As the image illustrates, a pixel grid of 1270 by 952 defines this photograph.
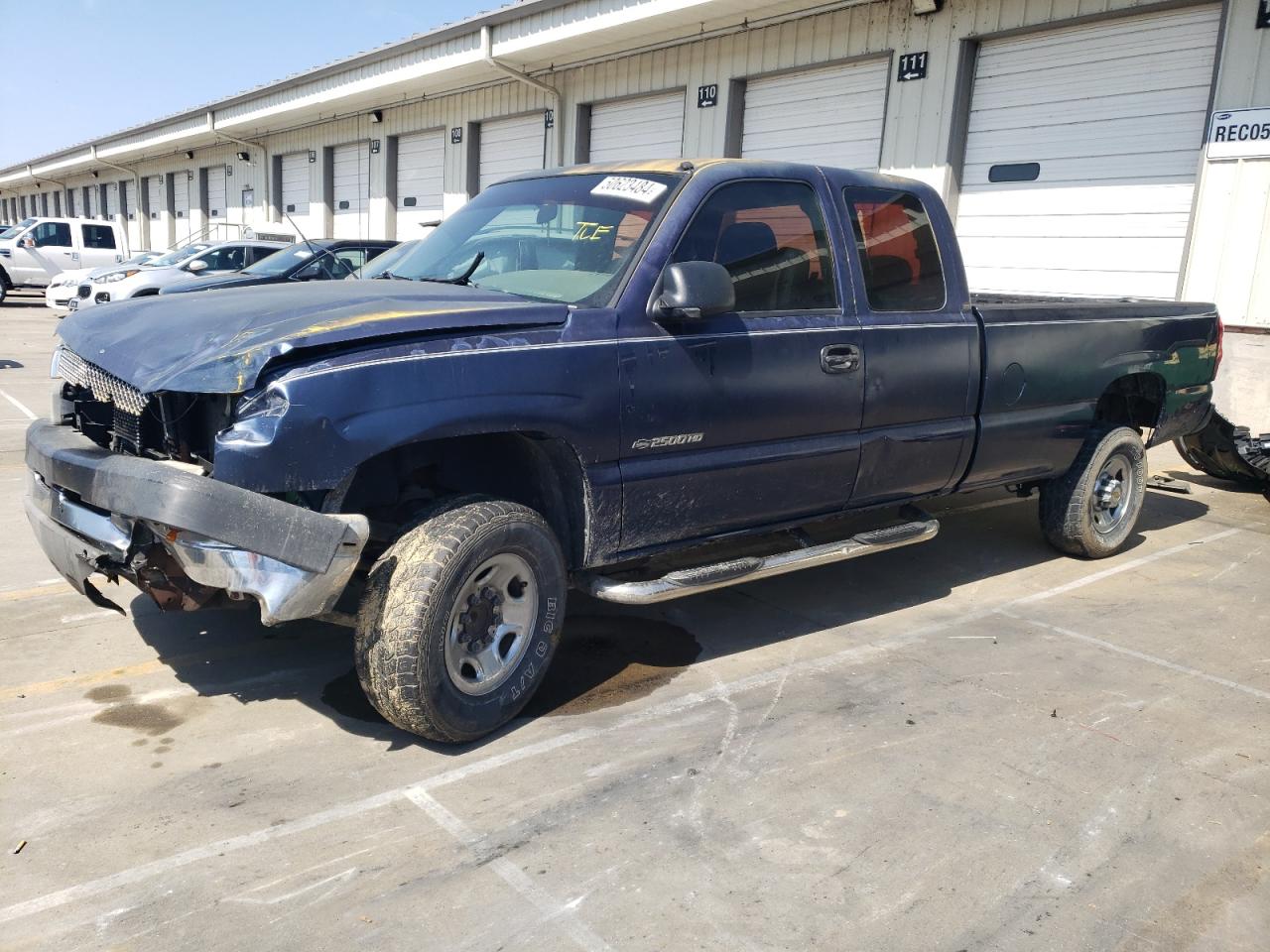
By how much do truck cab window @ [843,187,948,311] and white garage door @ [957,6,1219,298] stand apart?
656 centimetres

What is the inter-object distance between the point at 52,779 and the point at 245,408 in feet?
4.52

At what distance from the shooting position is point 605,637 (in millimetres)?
4797

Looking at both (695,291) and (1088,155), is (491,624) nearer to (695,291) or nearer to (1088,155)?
(695,291)

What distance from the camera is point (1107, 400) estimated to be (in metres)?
6.51

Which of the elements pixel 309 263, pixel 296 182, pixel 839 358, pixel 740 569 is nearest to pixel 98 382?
pixel 740 569

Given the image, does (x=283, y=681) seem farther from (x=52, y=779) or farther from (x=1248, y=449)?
(x=1248, y=449)

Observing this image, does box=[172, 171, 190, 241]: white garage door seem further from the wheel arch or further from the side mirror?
the side mirror

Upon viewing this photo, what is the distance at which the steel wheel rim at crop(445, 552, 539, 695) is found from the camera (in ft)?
11.6

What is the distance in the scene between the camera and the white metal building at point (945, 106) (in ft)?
32.2

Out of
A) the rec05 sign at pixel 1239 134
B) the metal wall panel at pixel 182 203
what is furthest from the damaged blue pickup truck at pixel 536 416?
the metal wall panel at pixel 182 203

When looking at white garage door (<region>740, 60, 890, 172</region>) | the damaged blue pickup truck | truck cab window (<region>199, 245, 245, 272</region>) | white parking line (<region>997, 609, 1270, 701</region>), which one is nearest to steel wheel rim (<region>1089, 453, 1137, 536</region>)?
the damaged blue pickup truck

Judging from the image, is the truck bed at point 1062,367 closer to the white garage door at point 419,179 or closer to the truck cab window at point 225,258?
the truck cab window at point 225,258

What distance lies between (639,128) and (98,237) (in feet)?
55.1

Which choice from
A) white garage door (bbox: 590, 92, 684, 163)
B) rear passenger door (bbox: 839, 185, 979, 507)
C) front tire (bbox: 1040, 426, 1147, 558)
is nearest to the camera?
rear passenger door (bbox: 839, 185, 979, 507)
